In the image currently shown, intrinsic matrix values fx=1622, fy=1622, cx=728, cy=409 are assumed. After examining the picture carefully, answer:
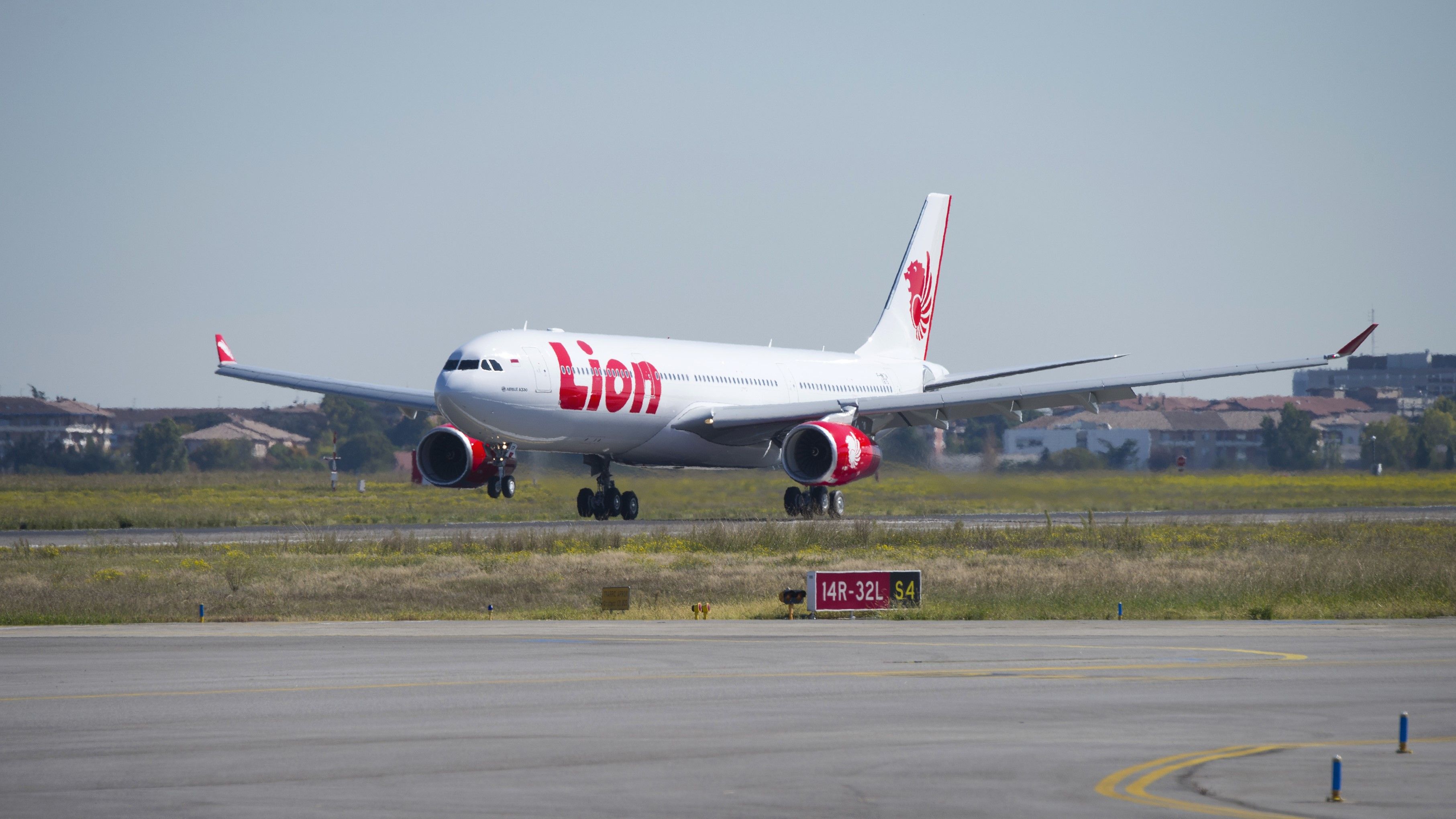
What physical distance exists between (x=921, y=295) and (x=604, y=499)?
19992 mm

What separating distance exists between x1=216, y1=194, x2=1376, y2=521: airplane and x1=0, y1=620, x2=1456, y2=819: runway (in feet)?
65.0

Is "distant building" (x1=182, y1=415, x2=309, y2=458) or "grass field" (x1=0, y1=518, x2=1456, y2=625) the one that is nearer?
"grass field" (x1=0, y1=518, x2=1456, y2=625)

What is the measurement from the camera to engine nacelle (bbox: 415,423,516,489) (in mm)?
44219

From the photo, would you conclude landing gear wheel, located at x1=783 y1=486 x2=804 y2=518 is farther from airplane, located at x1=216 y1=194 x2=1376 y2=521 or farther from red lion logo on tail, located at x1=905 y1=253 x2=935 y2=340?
red lion logo on tail, located at x1=905 y1=253 x2=935 y2=340

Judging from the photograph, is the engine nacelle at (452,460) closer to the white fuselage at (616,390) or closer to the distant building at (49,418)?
the white fuselage at (616,390)

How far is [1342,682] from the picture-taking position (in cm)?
1495

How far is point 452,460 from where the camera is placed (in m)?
44.7

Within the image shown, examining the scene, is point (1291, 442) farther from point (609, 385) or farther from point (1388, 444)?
point (609, 385)

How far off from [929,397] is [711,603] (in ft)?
70.5

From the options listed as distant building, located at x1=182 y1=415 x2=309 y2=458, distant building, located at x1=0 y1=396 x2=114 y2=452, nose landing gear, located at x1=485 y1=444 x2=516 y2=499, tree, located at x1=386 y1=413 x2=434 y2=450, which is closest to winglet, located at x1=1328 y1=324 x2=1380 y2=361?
nose landing gear, located at x1=485 y1=444 x2=516 y2=499

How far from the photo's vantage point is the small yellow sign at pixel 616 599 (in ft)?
80.5

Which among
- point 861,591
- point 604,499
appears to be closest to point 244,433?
point 604,499

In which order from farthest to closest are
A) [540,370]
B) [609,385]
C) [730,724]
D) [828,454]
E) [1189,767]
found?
[828,454], [609,385], [540,370], [730,724], [1189,767]

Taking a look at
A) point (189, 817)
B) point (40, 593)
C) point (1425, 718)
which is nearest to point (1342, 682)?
point (1425, 718)
